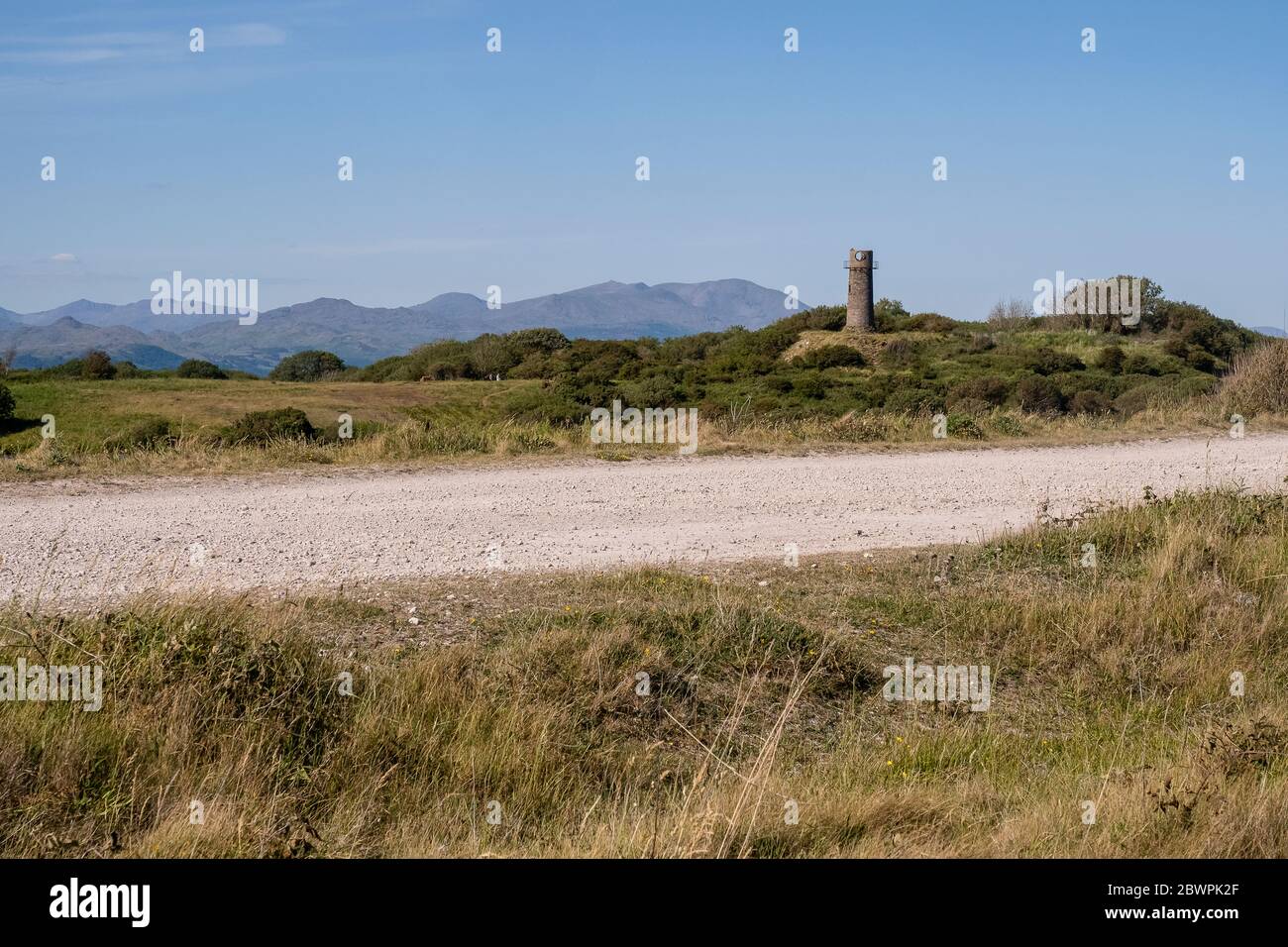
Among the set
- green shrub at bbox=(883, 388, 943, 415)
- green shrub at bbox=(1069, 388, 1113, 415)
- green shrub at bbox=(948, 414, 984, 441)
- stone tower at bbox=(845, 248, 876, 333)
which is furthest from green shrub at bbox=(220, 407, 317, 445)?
stone tower at bbox=(845, 248, 876, 333)

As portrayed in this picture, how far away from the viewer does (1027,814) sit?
14.5 feet

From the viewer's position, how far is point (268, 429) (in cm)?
1756

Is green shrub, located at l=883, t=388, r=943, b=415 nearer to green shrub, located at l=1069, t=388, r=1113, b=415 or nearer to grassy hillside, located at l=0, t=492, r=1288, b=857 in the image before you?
green shrub, located at l=1069, t=388, r=1113, b=415

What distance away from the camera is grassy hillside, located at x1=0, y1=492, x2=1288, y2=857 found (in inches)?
165

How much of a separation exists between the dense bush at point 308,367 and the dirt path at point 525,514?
1216 inches

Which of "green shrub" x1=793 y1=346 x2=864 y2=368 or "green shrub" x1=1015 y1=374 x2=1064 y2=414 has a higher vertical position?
"green shrub" x1=793 y1=346 x2=864 y2=368

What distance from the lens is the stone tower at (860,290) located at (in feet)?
154

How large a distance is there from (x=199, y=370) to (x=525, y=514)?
3042cm

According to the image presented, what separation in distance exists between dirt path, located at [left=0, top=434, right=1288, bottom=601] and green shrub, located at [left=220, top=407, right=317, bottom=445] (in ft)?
12.4

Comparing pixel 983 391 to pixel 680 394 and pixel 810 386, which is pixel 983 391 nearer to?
pixel 810 386

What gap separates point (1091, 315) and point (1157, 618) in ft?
145

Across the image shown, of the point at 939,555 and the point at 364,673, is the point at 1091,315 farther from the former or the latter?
the point at 364,673

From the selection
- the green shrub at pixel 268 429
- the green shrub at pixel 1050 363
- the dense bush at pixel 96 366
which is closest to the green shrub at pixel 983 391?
the green shrub at pixel 1050 363

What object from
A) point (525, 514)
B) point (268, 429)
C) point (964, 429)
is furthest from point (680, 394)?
point (525, 514)
